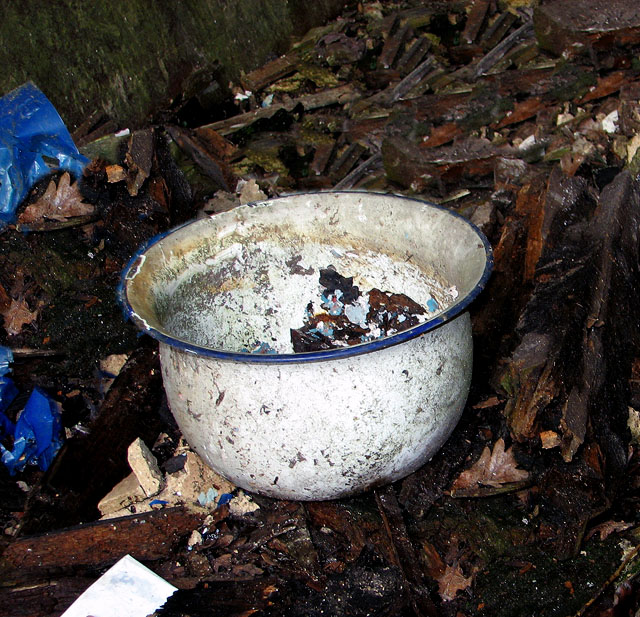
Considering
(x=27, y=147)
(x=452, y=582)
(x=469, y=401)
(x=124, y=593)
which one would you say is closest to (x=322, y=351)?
(x=452, y=582)

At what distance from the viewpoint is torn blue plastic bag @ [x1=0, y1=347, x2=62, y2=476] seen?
8.63 feet

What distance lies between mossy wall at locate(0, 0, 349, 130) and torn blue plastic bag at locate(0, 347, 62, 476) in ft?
5.16

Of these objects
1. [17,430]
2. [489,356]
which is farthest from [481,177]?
[17,430]

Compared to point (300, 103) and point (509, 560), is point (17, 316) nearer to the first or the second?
point (509, 560)

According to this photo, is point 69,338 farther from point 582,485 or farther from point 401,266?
point 582,485

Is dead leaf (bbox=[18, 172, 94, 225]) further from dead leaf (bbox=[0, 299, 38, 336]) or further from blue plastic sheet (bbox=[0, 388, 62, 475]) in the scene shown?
blue plastic sheet (bbox=[0, 388, 62, 475])

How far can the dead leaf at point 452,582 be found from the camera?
2.07 metres

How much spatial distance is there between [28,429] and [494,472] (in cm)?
190

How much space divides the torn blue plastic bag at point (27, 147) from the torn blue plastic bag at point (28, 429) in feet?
2.27

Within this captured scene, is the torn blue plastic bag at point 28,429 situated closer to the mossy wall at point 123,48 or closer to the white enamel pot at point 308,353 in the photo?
the white enamel pot at point 308,353

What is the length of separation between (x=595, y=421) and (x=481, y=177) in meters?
2.07

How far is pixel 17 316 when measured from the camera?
2.80 m

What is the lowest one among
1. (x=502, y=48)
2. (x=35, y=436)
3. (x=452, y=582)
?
(x=452, y=582)

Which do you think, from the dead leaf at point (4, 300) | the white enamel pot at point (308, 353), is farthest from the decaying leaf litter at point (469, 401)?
the white enamel pot at point (308, 353)
